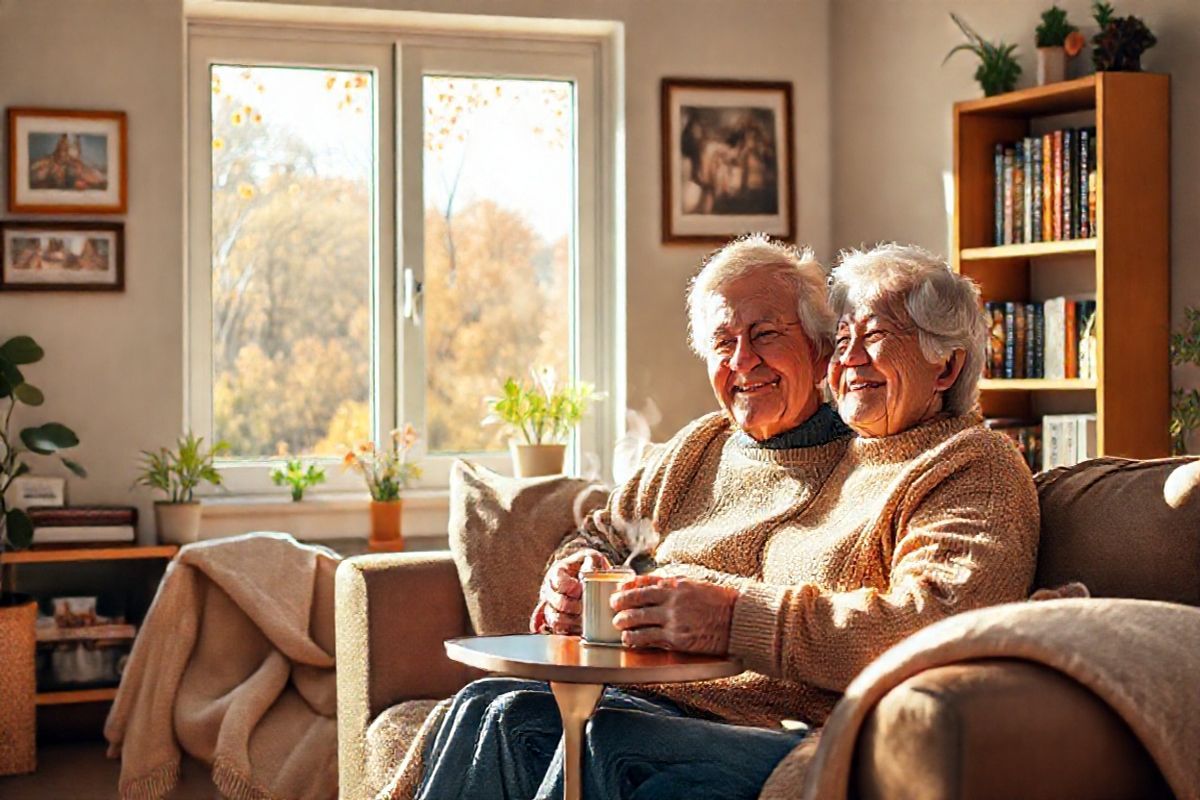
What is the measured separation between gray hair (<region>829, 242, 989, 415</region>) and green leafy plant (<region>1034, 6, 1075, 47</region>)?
1806mm

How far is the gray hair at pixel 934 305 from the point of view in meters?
2.26

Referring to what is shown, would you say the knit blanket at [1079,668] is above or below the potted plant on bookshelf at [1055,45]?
below

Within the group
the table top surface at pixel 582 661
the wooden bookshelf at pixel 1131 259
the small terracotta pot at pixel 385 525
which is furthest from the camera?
Answer: the small terracotta pot at pixel 385 525

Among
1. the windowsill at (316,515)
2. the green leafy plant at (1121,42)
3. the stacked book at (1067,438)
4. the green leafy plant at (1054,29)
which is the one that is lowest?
the windowsill at (316,515)

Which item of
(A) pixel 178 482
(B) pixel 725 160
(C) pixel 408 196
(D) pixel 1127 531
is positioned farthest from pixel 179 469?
(D) pixel 1127 531

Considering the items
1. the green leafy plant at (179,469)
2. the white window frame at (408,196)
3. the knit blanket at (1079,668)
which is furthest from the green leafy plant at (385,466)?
the knit blanket at (1079,668)

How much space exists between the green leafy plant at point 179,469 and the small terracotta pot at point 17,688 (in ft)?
1.68

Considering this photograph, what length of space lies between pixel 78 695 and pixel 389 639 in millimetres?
1727

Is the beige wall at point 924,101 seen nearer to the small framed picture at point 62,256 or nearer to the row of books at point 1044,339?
the row of books at point 1044,339

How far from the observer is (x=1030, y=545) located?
6.73 feet

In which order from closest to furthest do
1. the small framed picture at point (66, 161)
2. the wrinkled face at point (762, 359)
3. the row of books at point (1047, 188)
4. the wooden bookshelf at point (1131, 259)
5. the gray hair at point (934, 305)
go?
Result: the gray hair at point (934, 305) < the wrinkled face at point (762, 359) < the wooden bookshelf at point (1131, 259) < the row of books at point (1047, 188) < the small framed picture at point (66, 161)

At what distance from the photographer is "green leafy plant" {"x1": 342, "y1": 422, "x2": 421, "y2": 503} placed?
181 inches

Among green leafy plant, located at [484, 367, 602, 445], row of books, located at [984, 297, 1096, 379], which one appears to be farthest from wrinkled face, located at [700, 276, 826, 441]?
green leafy plant, located at [484, 367, 602, 445]

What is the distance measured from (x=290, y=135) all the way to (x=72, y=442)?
1185 mm
